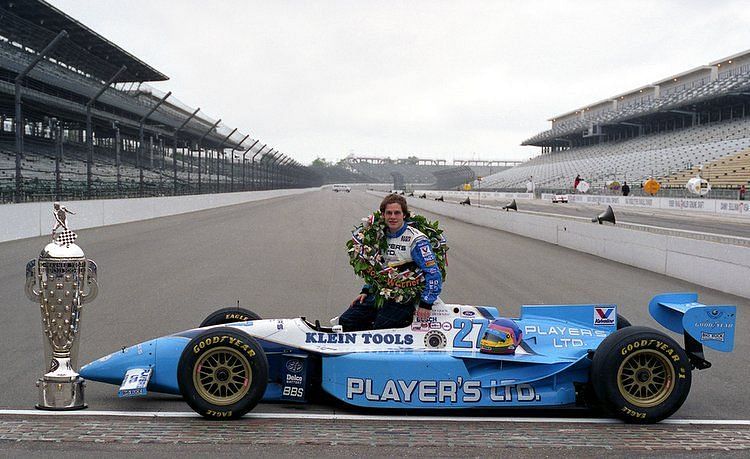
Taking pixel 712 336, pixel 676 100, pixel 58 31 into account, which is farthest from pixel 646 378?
pixel 676 100

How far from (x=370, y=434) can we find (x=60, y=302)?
7.86ft

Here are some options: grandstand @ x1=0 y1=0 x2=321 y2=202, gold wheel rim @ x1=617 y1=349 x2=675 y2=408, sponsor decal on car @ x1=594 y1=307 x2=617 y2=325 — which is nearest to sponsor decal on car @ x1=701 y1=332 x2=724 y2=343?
gold wheel rim @ x1=617 y1=349 x2=675 y2=408

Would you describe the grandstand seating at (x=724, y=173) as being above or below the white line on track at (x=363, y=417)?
above

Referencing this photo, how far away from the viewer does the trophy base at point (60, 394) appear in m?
5.29

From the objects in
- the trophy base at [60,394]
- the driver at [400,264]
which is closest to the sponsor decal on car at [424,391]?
the driver at [400,264]

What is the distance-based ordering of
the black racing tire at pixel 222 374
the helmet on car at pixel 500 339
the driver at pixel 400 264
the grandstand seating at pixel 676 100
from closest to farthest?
1. the black racing tire at pixel 222 374
2. the helmet on car at pixel 500 339
3. the driver at pixel 400 264
4. the grandstand seating at pixel 676 100

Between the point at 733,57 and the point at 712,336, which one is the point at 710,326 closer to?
the point at 712,336

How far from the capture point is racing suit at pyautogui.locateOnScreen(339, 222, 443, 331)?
5.61m

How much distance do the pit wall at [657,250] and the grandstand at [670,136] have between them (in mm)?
27170

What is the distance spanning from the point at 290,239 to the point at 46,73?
24769 millimetres

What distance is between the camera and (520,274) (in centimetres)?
1455

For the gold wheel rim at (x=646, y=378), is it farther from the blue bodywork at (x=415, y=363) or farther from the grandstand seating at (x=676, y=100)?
the grandstand seating at (x=676, y=100)

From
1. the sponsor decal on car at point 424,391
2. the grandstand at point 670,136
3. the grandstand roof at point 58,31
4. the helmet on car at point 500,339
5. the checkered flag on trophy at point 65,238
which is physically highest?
the grandstand roof at point 58,31

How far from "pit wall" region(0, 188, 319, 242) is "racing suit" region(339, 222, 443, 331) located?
17.5 meters
